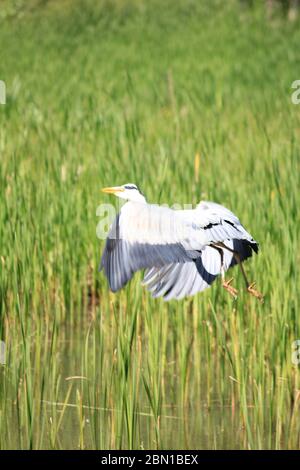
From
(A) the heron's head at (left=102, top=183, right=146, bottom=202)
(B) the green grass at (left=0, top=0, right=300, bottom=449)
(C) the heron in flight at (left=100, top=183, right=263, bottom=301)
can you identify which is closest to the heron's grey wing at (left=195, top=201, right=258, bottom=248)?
(C) the heron in flight at (left=100, top=183, right=263, bottom=301)

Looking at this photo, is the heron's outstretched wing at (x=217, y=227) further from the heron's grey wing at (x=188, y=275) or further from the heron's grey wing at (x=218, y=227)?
the heron's grey wing at (x=188, y=275)

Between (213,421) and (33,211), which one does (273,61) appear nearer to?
(33,211)

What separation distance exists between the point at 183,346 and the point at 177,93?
624 cm

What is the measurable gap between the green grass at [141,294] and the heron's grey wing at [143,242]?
15.1 inches

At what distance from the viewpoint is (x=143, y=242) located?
9.11ft

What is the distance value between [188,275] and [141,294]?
0.64 metres

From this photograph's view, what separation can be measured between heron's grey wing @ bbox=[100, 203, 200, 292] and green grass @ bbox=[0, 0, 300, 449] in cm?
38

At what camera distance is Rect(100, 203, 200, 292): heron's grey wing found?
2750mm

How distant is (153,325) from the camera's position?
11.2 ft
